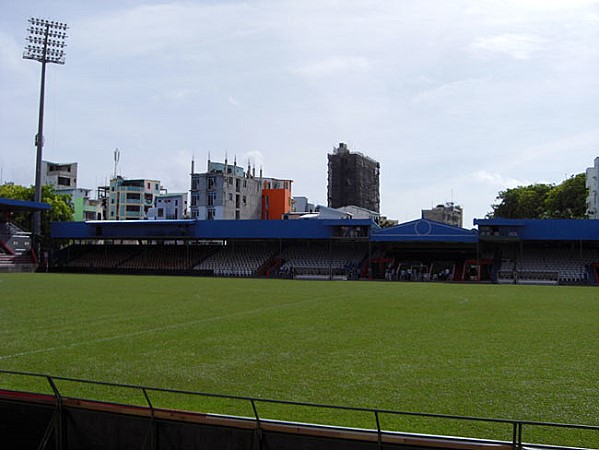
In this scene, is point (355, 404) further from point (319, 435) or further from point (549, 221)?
point (549, 221)

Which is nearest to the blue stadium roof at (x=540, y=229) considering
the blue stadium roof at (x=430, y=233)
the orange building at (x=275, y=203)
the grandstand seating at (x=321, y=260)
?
the blue stadium roof at (x=430, y=233)

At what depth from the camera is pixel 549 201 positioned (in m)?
86.0

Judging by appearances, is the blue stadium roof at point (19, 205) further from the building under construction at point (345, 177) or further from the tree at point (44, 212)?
the building under construction at point (345, 177)

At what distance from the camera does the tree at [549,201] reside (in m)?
85.6

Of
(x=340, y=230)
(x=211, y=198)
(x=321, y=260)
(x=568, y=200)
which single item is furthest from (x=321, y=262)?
(x=211, y=198)

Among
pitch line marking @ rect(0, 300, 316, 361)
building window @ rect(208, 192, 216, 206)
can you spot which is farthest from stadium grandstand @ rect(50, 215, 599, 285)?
pitch line marking @ rect(0, 300, 316, 361)

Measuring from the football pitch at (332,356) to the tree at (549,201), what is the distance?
65.6 m

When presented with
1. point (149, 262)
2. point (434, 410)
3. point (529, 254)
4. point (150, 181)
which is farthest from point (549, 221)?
point (150, 181)

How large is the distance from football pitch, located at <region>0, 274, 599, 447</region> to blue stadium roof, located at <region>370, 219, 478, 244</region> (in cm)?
3165

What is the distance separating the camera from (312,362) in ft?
42.4

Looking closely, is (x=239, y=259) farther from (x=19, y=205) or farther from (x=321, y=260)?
(x=19, y=205)

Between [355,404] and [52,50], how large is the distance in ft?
207

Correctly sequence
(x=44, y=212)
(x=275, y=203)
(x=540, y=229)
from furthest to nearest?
(x=275, y=203), (x=44, y=212), (x=540, y=229)

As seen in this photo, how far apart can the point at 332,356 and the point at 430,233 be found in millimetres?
45068
